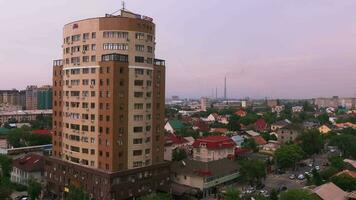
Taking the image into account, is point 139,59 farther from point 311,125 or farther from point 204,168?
point 311,125

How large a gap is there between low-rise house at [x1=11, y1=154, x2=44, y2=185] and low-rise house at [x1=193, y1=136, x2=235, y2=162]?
23.6m

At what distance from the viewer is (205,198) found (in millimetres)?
40656

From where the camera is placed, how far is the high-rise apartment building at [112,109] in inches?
1395

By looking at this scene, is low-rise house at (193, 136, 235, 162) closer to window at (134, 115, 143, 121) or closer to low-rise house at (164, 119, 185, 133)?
window at (134, 115, 143, 121)

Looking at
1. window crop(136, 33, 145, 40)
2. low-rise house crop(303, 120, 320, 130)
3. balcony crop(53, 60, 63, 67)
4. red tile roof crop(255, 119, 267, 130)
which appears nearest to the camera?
window crop(136, 33, 145, 40)

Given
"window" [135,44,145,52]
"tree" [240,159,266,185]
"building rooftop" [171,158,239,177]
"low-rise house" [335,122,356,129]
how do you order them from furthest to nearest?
"low-rise house" [335,122,356,129] → "tree" [240,159,266,185] → "building rooftop" [171,158,239,177] → "window" [135,44,145,52]

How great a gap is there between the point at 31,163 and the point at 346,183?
38.5 metres

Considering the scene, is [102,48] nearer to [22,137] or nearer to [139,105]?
[139,105]

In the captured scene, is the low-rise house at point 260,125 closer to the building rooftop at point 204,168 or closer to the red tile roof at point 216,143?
the red tile roof at point 216,143

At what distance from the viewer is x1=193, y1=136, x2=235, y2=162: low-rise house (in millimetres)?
55188

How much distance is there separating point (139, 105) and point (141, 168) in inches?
259

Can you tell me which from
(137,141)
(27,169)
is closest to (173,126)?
(27,169)

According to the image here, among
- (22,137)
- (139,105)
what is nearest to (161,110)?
(139,105)

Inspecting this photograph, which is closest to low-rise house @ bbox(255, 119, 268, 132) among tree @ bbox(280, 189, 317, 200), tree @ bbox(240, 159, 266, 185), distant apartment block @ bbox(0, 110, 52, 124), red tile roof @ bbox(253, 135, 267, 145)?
red tile roof @ bbox(253, 135, 267, 145)
